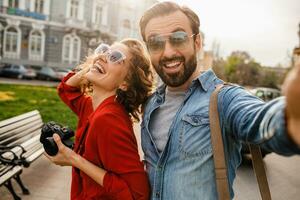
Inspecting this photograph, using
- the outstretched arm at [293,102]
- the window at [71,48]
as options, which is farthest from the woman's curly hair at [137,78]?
the window at [71,48]

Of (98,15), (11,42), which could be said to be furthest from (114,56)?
(98,15)

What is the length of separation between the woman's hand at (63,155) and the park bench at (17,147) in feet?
7.76

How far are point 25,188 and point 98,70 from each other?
3.09 meters

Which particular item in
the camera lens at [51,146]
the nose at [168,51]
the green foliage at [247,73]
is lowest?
the green foliage at [247,73]

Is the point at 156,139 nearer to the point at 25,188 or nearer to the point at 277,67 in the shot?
the point at 25,188

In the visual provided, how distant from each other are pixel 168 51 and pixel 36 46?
32.6m

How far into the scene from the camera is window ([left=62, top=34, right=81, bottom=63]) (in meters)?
34.6

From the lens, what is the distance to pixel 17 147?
5.02 m

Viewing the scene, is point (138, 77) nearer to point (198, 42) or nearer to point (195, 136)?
point (198, 42)

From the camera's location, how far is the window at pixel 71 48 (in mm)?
34625

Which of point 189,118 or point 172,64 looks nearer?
point 189,118

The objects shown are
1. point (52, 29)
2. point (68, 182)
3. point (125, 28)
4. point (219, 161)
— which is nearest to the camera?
point (219, 161)

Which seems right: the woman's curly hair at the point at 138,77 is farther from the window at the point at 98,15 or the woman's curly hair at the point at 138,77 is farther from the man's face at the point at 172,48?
the window at the point at 98,15

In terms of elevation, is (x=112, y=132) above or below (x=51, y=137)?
above
